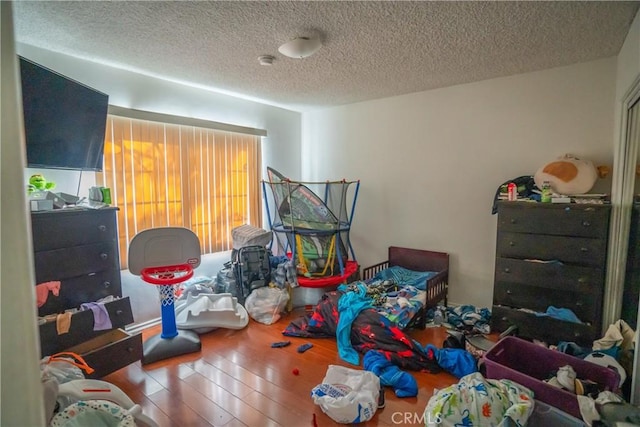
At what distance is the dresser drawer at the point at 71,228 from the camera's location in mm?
1833

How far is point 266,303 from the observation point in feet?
9.73

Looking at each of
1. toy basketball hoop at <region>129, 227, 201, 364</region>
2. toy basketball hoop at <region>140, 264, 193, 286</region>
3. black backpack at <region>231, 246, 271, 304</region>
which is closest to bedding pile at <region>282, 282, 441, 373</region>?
black backpack at <region>231, 246, 271, 304</region>

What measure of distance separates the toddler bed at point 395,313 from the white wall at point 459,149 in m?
0.18

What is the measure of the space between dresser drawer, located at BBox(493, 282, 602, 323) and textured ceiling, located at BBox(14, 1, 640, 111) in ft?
5.90

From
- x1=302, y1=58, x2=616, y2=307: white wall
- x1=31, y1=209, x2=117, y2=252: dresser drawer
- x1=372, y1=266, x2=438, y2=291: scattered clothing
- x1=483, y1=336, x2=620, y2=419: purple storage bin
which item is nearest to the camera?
x1=483, y1=336, x2=620, y2=419: purple storage bin

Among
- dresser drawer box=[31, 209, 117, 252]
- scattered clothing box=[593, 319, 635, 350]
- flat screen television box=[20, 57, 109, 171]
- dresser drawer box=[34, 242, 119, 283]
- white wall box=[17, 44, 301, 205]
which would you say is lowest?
scattered clothing box=[593, 319, 635, 350]

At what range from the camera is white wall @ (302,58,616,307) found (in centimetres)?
252

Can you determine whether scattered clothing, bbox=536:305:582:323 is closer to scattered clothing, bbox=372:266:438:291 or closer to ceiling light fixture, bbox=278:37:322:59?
scattered clothing, bbox=372:266:438:291

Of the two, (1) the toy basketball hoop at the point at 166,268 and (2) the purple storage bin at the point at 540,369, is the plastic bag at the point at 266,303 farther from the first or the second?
(2) the purple storage bin at the point at 540,369

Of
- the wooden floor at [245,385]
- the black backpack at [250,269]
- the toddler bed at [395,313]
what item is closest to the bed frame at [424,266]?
the toddler bed at [395,313]

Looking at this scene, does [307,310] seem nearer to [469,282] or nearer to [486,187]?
[469,282]

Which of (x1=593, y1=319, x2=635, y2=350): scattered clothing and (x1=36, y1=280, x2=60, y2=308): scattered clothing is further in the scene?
(x1=593, y1=319, x2=635, y2=350): scattered clothing

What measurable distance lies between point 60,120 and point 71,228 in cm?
71

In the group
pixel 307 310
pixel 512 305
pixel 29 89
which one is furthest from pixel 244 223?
pixel 512 305
